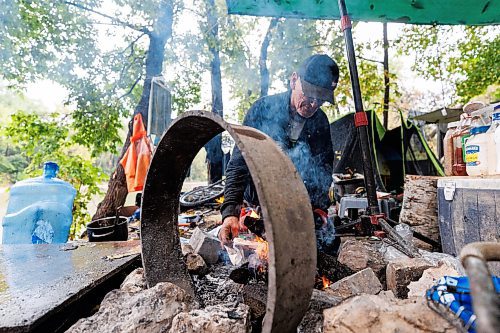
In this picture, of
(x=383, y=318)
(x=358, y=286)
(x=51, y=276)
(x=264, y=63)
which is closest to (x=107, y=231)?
(x=51, y=276)

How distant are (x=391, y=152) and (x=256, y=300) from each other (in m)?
9.10

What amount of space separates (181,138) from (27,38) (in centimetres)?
852

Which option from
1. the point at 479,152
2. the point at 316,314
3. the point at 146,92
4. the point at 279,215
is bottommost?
the point at 316,314

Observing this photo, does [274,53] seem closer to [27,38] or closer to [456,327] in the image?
[27,38]

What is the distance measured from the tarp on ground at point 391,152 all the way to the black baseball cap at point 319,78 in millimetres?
6409

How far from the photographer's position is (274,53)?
12375 mm

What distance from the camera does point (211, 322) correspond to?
1218 mm

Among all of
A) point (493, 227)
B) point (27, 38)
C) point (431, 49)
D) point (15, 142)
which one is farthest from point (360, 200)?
point (431, 49)

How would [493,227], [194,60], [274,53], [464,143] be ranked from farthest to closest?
[274,53], [194,60], [464,143], [493,227]

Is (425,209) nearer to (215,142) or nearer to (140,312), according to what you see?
(140,312)

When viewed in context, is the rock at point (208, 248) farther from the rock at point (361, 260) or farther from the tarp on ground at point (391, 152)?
the tarp on ground at point (391, 152)

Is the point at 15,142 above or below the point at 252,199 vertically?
above

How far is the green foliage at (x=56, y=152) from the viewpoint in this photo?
766 centimetres

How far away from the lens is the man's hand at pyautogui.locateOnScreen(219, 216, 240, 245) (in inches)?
96.6
